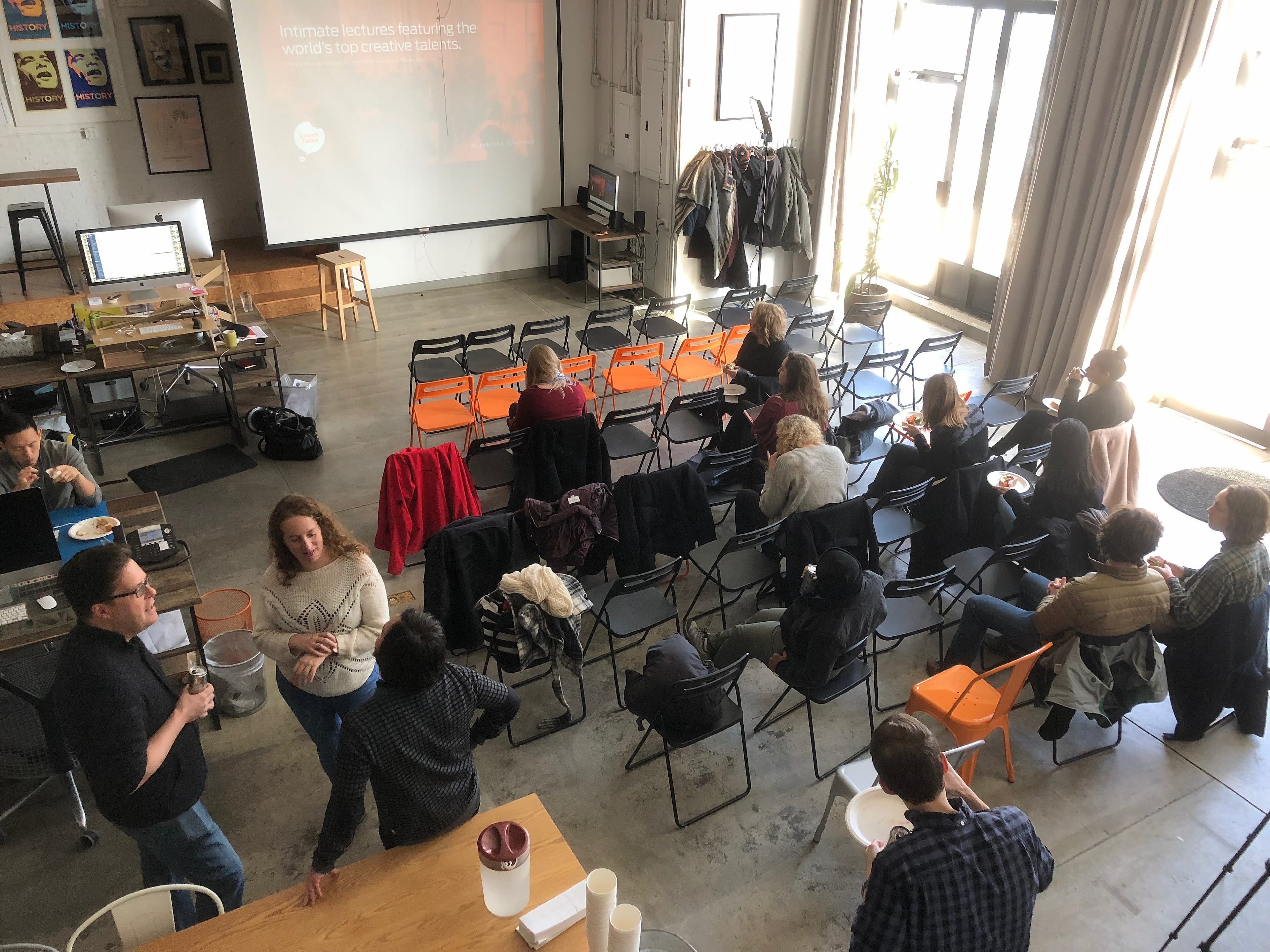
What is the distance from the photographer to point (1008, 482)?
4688mm

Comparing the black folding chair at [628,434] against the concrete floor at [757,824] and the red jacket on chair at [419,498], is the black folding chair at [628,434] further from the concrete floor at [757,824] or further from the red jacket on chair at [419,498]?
the concrete floor at [757,824]

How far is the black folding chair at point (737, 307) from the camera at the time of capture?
7.52 meters

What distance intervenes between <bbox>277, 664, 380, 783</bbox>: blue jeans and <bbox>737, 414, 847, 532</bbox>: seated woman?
2.06 meters

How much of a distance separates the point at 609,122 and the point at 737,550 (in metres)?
6.33

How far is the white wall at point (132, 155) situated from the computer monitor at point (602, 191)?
3247mm

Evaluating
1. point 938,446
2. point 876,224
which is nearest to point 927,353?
point 876,224

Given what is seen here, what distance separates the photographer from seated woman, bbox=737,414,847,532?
14.3 feet

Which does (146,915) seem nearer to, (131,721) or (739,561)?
(131,721)

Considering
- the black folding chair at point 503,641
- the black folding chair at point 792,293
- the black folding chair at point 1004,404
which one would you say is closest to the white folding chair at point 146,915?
the black folding chair at point 503,641

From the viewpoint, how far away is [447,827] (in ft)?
8.21

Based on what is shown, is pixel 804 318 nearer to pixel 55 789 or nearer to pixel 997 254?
pixel 997 254

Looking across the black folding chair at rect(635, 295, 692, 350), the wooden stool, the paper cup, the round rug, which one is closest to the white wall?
the wooden stool

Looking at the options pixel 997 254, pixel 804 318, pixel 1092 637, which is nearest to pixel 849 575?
pixel 1092 637

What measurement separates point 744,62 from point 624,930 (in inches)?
318
